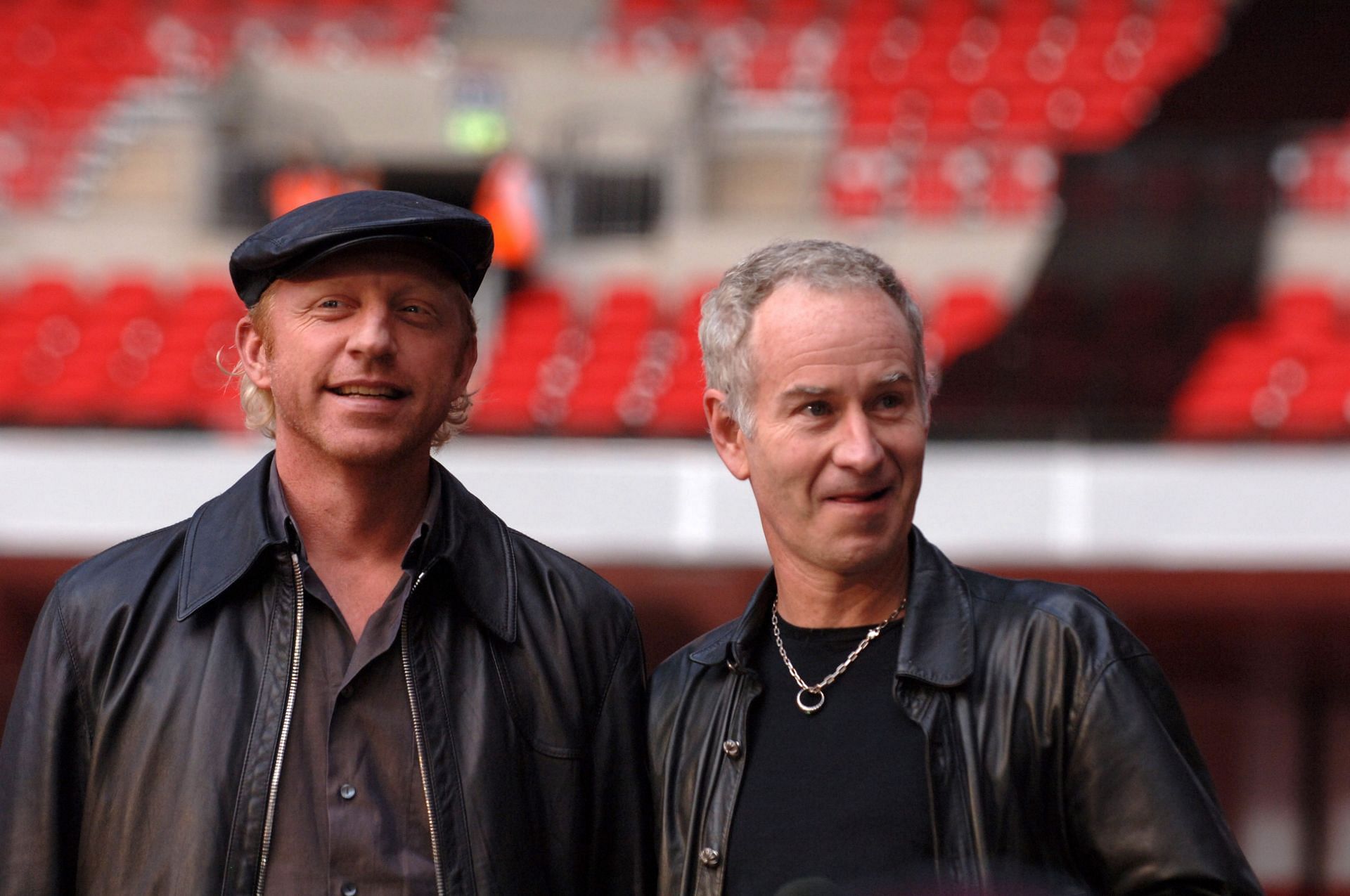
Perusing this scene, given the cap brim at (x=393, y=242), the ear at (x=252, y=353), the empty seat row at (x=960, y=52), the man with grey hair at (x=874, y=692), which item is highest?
the empty seat row at (x=960, y=52)

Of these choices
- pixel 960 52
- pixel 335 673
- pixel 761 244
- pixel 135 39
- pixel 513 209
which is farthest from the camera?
pixel 135 39

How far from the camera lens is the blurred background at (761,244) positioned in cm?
700

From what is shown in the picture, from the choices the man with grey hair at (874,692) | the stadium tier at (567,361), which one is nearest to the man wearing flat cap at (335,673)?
the man with grey hair at (874,692)

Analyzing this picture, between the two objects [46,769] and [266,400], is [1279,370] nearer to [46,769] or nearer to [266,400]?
[266,400]

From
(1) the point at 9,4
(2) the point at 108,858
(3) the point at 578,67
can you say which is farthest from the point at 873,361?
(1) the point at 9,4

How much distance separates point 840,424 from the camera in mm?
2010

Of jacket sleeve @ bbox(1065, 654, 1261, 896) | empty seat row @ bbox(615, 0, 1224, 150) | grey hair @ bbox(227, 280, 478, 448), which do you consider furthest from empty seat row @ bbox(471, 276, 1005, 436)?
jacket sleeve @ bbox(1065, 654, 1261, 896)

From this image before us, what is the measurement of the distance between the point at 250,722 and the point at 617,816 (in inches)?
19.7

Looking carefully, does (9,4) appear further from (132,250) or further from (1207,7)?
(1207,7)

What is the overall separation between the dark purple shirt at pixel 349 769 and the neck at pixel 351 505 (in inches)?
1.8

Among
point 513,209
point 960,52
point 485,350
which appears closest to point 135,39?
point 513,209

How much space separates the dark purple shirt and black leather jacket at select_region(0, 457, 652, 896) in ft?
0.07

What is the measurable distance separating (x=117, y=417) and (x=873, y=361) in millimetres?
6357

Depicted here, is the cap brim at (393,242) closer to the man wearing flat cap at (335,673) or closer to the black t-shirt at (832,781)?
the man wearing flat cap at (335,673)
